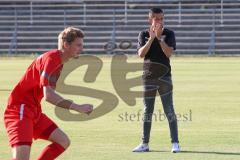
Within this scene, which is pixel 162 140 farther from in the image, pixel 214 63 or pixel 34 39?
pixel 34 39

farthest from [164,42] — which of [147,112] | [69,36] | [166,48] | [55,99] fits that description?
[55,99]

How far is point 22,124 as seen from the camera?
8.65 metres

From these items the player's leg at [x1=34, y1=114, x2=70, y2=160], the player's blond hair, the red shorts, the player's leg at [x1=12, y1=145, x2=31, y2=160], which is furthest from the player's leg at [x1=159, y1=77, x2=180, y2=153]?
the player's leg at [x1=12, y1=145, x2=31, y2=160]

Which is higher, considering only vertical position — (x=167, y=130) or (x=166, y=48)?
(x=166, y=48)

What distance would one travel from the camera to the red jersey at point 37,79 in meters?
8.48

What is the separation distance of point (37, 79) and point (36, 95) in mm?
231

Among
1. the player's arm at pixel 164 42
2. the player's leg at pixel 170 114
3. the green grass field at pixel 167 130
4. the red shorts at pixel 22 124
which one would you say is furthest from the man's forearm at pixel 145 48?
the red shorts at pixel 22 124

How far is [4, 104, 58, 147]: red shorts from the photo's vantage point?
28.2 feet

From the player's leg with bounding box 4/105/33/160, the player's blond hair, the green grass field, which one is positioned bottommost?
the green grass field

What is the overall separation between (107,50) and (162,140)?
3056 cm

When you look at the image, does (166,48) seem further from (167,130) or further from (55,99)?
(55,99)

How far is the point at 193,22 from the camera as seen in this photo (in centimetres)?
4534

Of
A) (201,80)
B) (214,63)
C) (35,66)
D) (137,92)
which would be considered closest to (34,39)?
(214,63)

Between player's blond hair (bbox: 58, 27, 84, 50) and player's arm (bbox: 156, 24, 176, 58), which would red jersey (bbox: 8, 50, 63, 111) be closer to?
player's blond hair (bbox: 58, 27, 84, 50)
